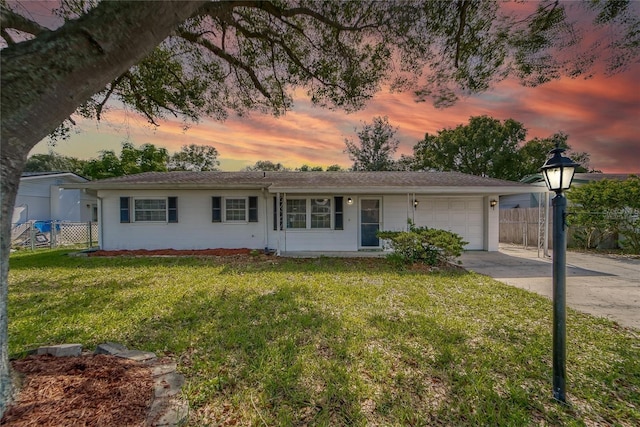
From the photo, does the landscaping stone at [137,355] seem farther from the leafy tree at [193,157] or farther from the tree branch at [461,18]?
the leafy tree at [193,157]

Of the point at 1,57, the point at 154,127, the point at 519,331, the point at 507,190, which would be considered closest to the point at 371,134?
the point at 507,190

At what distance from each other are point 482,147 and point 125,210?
3022 centimetres

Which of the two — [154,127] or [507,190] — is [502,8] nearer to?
[507,190]

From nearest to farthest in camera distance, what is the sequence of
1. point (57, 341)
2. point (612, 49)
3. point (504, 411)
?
point (504, 411)
point (57, 341)
point (612, 49)

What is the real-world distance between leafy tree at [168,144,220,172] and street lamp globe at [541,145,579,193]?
118 feet

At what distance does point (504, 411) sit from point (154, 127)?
31.6 ft

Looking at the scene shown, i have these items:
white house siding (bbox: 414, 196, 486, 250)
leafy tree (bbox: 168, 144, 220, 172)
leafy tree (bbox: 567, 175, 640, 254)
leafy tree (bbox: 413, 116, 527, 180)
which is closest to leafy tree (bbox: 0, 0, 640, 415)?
white house siding (bbox: 414, 196, 486, 250)

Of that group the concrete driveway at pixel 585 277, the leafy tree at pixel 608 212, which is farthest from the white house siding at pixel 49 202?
the leafy tree at pixel 608 212

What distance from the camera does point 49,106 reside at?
6.14 ft

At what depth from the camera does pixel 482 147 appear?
27.5 m

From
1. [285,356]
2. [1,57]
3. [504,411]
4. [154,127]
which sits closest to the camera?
[1,57]

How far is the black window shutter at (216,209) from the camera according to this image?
10328 millimetres

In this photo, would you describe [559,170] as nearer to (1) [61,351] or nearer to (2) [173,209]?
(1) [61,351]

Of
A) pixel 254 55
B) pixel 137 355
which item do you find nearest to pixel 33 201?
pixel 254 55
